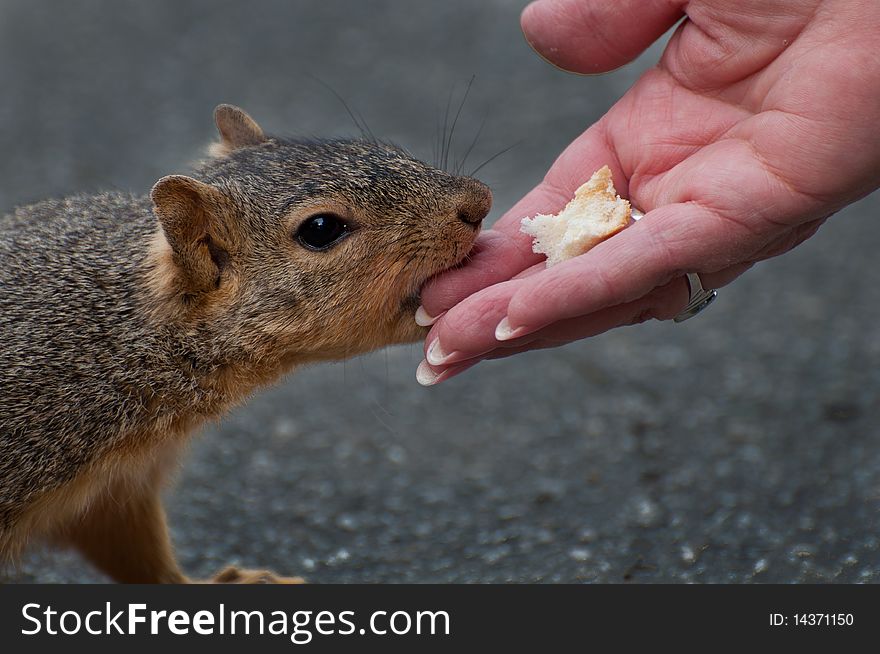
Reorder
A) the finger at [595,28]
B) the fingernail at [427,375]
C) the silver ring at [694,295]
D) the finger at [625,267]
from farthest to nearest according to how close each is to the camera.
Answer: the finger at [595,28] < the silver ring at [694,295] < the fingernail at [427,375] < the finger at [625,267]

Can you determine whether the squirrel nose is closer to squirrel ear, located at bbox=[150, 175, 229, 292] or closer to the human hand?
the human hand

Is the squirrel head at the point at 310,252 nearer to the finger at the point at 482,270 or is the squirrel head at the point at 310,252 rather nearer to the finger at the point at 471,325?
the finger at the point at 482,270

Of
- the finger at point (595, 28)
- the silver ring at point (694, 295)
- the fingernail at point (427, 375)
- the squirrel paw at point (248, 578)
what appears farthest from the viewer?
the squirrel paw at point (248, 578)

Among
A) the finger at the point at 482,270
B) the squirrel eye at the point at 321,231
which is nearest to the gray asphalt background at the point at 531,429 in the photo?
the finger at the point at 482,270

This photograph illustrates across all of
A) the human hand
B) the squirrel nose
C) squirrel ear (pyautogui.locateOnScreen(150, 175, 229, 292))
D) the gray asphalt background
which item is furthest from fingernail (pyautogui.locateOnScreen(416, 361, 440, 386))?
the gray asphalt background

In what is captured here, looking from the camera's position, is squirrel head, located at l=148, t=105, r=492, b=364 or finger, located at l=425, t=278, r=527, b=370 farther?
squirrel head, located at l=148, t=105, r=492, b=364

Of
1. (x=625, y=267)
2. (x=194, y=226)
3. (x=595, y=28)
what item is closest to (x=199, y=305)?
(x=194, y=226)

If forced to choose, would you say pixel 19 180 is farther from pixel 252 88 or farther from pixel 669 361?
pixel 669 361
